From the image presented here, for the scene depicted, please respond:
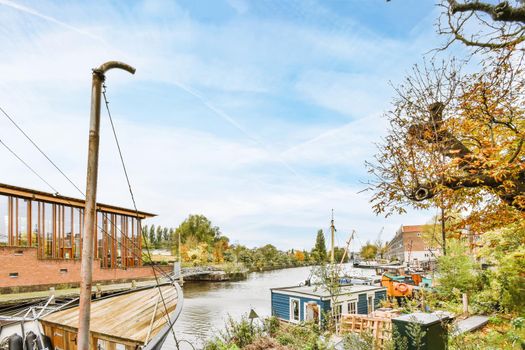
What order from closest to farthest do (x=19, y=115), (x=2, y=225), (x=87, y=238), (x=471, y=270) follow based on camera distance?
(x=87, y=238) → (x=19, y=115) → (x=471, y=270) → (x=2, y=225)

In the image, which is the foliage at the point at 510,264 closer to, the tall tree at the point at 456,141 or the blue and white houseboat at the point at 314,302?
the tall tree at the point at 456,141

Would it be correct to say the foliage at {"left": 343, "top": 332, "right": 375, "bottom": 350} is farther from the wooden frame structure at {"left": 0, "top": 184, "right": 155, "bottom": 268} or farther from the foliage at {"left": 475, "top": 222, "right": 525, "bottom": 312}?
the wooden frame structure at {"left": 0, "top": 184, "right": 155, "bottom": 268}

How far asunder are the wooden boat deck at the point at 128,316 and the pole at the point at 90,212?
1.75 metres

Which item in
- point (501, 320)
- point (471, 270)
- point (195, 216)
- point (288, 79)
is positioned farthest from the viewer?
point (195, 216)

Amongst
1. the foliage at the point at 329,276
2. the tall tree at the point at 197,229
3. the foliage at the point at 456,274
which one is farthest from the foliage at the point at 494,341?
the tall tree at the point at 197,229

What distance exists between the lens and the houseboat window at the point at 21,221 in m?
21.9

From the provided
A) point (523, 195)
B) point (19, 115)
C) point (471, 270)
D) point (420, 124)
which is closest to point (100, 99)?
point (19, 115)

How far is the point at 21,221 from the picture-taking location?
72.2 feet

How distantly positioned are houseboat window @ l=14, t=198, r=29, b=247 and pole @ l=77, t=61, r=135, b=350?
771 inches

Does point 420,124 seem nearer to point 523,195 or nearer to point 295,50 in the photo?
point 523,195

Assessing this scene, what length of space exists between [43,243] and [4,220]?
9.71 ft

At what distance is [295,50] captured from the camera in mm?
8203

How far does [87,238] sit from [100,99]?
237 cm

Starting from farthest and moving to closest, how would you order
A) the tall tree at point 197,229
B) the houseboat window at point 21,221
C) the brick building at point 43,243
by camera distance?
the tall tree at point 197,229 → the houseboat window at point 21,221 → the brick building at point 43,243
